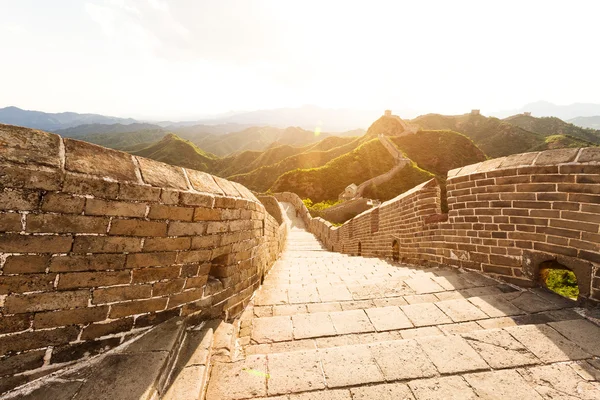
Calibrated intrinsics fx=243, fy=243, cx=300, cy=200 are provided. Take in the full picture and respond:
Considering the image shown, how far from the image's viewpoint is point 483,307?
260 centimetres

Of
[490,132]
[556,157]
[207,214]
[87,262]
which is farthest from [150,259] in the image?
[490,132]

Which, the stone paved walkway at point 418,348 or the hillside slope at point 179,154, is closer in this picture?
the stone paved walkway at point 418,348

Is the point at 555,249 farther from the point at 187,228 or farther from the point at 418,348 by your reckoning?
the point at 187,228

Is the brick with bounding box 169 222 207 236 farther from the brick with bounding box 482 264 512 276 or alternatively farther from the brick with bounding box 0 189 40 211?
the brick with bounding box 482 264 512 276

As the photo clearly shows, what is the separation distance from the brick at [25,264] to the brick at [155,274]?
0.51m

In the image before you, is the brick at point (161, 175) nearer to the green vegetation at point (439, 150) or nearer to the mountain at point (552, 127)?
the green vegetation at point (439, 150)

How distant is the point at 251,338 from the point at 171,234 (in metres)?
1.21

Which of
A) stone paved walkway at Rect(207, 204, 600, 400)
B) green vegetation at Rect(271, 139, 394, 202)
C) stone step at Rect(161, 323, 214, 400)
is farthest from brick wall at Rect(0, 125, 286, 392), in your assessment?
green vegetation at Rect(271, 139, 394, 202)

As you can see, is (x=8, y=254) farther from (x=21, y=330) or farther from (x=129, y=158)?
(x=129, y=158)

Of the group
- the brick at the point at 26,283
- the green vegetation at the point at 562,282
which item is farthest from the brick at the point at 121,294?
the green vegetation at the point at 562,282

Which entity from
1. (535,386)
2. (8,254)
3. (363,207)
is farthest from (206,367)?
(363,207)

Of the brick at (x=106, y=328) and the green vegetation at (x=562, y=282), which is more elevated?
the brick at (x=106, y=328)

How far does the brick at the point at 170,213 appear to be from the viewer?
196 cm

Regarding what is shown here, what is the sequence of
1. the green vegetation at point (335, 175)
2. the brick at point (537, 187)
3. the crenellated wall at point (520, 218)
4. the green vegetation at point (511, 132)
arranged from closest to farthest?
the crenellated wall at point (520, 218), the brick at point (537, 187), the green vegetation at point (335, 175), the green vegetation at point (511, 132)
